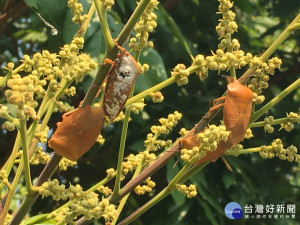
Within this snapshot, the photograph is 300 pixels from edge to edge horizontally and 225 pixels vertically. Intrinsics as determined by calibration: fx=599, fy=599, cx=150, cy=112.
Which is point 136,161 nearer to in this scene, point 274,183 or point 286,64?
point 274,183

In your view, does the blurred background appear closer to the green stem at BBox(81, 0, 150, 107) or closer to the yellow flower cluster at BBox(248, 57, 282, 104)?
the yellow flower cluster at BBox(248, 57, 282, 104)

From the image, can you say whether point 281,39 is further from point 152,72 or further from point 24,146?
point 152,72

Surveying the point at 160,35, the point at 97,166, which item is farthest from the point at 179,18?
the point at 97,166

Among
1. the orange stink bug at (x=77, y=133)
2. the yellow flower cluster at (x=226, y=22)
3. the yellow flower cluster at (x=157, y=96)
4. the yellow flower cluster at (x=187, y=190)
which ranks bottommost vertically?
the yellow flower cluster at (x=187, y=190)

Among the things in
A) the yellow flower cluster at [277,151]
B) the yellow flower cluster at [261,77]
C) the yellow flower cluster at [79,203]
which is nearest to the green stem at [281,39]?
the yellow flower cluster at [261,77]

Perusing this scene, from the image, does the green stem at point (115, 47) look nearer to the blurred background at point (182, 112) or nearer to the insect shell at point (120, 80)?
the insect shell at point (120, 80)

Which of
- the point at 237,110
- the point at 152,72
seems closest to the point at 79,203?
the point at 237,110

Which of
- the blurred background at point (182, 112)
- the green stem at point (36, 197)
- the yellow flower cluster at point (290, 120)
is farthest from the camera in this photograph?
the blurred background at point (182, 112)
